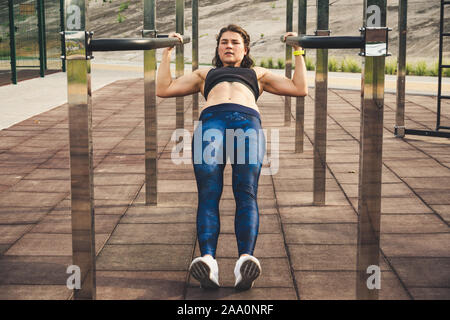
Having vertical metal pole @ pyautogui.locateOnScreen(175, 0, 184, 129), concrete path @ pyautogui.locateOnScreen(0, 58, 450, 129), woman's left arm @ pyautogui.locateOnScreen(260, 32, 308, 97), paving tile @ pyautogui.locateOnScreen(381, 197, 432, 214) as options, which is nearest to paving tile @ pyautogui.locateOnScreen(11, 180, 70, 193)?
vertical metal pole @ pyautogui.locateOnScreen(175, 0, 184, 129)

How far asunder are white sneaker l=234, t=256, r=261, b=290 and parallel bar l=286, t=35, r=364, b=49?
1025mm

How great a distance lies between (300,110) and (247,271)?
389 centimetres

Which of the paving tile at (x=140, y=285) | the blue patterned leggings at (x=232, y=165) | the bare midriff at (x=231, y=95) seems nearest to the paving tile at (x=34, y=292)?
the paving tile at (x=140, y=285)

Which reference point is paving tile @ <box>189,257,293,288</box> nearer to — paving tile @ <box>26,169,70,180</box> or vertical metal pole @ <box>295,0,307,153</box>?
paving tile @ <box>26,169,70,180</box>

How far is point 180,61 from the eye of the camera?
6844mm

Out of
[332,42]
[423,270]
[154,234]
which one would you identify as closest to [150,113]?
[154,234]

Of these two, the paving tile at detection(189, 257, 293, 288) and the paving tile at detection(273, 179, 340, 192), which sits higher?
the paving tile at detection(273, 179, 340, 192)

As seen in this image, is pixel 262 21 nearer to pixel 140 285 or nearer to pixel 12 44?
pixel 12 44

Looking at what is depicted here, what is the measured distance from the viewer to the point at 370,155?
9.64ft

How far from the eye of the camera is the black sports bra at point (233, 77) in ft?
14.0

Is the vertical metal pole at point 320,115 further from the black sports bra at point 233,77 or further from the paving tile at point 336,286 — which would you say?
the paving tile at point 336,286

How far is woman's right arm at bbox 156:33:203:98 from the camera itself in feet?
13.9
